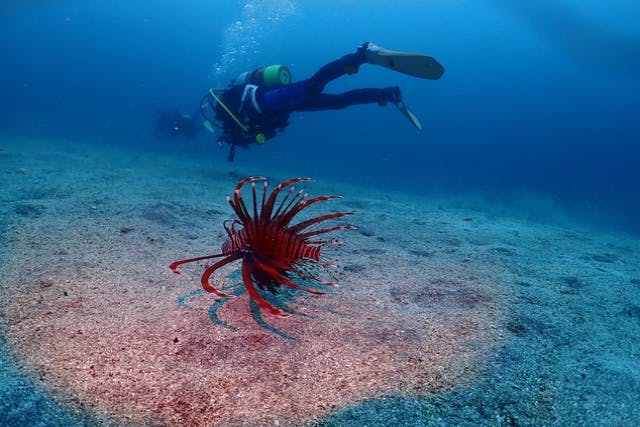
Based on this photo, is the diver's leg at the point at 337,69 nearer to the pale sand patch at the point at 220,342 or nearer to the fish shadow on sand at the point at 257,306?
the pale sand patch at the point at 220,342

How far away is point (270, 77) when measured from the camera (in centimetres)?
750

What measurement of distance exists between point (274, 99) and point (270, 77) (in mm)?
457

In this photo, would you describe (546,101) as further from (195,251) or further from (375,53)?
(195,251)

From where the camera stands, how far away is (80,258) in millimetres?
3178

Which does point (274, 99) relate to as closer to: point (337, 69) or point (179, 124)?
point (337, 69)

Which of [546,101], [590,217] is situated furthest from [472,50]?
[590,217]

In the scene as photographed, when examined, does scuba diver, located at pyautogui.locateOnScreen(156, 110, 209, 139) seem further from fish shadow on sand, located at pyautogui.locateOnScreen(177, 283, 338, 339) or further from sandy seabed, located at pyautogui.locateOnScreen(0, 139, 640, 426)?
fish shadow on sand, located at pyautogui.locateOnScreen(177, 283, 338, 339)

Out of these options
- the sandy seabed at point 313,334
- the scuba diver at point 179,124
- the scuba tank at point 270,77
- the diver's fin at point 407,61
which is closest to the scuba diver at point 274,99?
the scuba tank at point 270,77

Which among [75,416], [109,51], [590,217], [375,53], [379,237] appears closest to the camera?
[75,416]

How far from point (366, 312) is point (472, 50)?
85.5 meters

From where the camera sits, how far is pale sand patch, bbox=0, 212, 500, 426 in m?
1.73

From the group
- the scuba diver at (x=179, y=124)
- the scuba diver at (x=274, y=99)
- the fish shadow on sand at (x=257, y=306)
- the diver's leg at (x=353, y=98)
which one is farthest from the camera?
the scuba diver at (x=179, y=124)

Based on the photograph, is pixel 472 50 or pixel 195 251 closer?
pixel 195 251

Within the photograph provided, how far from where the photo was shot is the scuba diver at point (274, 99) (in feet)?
23.4
